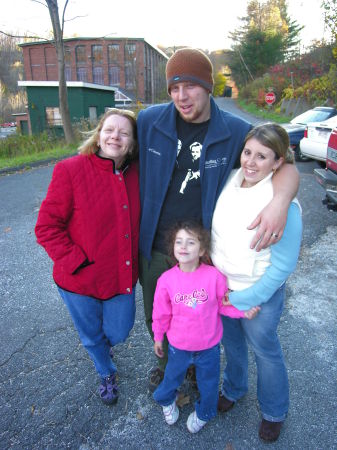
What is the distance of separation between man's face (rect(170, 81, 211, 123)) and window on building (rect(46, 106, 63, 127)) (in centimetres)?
2182

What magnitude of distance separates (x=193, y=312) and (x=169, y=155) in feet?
3.04

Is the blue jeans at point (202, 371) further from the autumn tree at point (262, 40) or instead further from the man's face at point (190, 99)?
the autumn tree at point (262, 40)

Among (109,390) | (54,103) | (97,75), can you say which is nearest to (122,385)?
(109,390)

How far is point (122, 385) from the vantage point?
8.36 feet

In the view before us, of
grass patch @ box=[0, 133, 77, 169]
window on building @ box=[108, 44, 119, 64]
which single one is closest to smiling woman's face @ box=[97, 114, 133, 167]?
grass patch @ box=[0, 133, 77, 169]

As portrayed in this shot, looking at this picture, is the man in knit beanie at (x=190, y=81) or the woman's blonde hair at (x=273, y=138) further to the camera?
the man in knit beanie at (x=190, y=81)

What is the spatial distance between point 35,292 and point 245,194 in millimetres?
2909

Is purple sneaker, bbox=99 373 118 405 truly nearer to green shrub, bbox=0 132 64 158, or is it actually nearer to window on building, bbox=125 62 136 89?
green shrub, bbox=0 132 64 158

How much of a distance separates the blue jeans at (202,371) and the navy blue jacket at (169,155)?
72cm

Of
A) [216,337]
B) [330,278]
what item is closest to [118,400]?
[216,337]

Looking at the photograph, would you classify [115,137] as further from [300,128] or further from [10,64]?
[10,64]

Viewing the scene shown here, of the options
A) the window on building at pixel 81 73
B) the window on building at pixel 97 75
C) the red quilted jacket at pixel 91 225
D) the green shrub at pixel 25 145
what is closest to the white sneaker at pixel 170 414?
the red quilted jacket at pixel 91 225

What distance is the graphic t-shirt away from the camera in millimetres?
1991

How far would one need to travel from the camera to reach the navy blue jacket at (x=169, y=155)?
1928 mm
